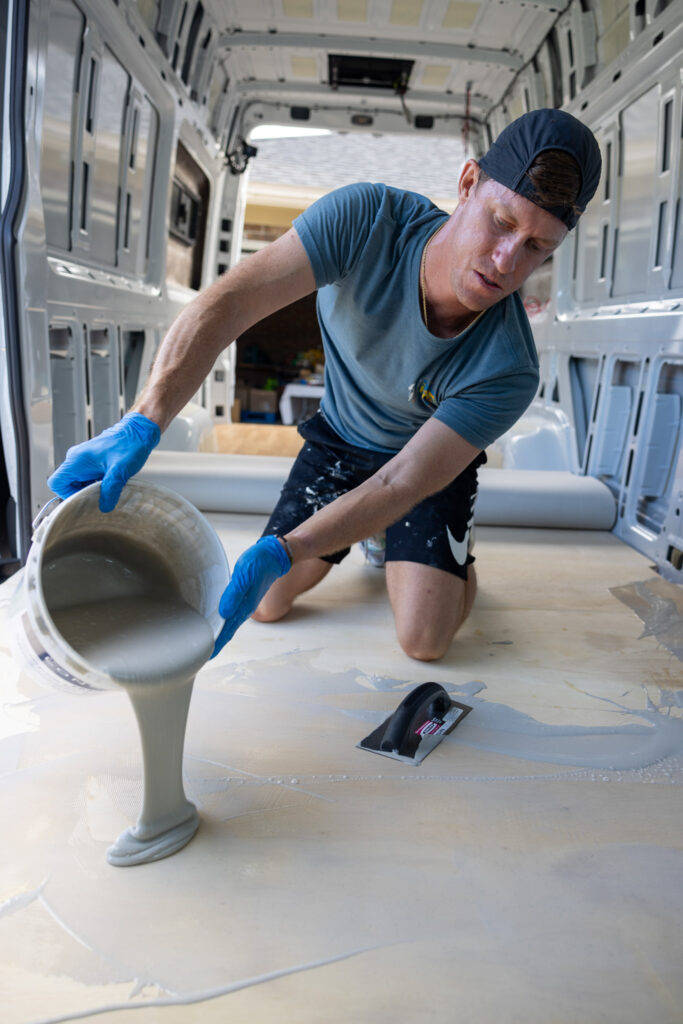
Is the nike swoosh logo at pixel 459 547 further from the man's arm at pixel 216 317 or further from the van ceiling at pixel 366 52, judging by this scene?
the van ceiling at pixel 366 52

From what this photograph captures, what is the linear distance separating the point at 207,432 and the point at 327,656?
9.44ft

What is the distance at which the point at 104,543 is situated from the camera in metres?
1.67

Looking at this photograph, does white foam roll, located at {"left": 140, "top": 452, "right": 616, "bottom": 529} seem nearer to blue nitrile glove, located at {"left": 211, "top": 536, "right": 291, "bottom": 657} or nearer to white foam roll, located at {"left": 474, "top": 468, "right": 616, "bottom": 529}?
white foam roll, located at {"left": 474, "top": 468, "right": 616, "bottom": 529}

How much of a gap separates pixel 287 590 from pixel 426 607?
46 cm

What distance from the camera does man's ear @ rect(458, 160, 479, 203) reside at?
6.13 feet

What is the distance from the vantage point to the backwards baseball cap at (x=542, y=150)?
1696mm

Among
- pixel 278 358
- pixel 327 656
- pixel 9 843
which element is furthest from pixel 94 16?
pixel 278 358

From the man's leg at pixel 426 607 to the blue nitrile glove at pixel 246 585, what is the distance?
750 millimetres

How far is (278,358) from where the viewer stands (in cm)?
1011

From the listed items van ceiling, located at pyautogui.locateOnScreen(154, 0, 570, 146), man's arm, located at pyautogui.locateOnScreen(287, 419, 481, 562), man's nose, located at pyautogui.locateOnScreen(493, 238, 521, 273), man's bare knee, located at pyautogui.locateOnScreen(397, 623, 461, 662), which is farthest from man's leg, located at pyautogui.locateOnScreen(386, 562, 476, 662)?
van ceiling, located at pyautogui.locateOnScreen(154, 0, 570, 146)

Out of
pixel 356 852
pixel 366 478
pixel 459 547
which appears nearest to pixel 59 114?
pixel 366 478

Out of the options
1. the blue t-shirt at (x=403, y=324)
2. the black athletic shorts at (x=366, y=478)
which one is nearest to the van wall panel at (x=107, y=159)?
the black athletic shorts at (x=366, y=478)

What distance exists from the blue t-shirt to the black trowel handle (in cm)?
63

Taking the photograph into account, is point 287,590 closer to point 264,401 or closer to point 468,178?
point 468,178
